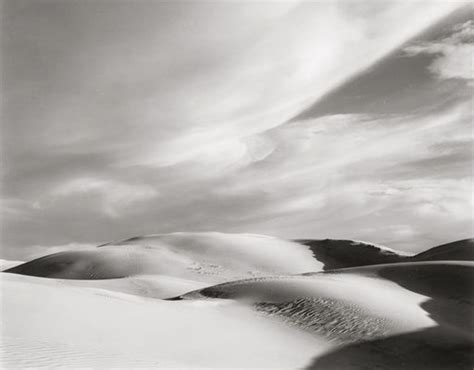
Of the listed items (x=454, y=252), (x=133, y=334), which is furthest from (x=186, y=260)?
(x=133, y=334)

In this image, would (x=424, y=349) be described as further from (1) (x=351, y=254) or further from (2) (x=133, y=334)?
(1) (x=351, y=254)

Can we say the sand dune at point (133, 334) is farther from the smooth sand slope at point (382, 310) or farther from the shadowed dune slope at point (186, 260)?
the shadowed dune slope at point (186, 260)

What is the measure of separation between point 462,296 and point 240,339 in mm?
8943

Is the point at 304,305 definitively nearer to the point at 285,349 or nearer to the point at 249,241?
the point at 285,349

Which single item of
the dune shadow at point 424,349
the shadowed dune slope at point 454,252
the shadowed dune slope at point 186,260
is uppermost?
the shadowed dune slope at point 186,260

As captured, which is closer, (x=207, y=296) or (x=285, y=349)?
(x=285, y=349)

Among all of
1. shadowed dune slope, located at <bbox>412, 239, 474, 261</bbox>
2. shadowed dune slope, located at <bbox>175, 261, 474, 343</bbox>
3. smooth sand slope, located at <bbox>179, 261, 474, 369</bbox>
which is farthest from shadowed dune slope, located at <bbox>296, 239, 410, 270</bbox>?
smooth sand slope, located at <bbox>179, 261, 474, 369</bbox>

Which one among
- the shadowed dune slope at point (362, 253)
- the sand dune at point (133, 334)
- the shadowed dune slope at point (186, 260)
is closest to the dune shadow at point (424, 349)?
the sand dune at point (133, 334)

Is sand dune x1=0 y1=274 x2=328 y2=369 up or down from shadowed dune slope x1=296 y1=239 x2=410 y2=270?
down

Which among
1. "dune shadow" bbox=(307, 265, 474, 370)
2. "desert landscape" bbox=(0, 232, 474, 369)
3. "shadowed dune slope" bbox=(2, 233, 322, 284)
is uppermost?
"shadowed dune slope" bbox=(2, 233, 322, 284)

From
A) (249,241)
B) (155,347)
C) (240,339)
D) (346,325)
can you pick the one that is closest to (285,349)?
(240,339)

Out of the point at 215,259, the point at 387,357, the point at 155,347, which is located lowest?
the point at 387,357

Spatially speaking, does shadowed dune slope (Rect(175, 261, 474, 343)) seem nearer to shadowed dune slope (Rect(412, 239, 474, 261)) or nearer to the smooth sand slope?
the smooth sand slope

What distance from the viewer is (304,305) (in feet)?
52.6
